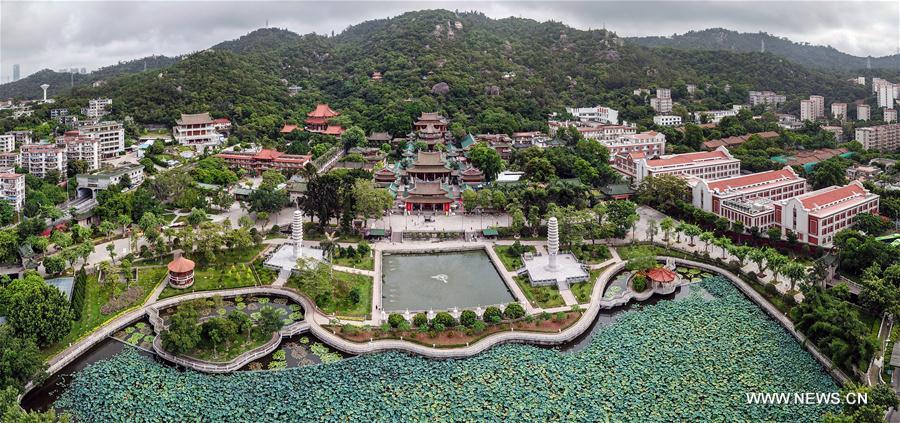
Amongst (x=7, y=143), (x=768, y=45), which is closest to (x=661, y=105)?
(x=7, y=143)

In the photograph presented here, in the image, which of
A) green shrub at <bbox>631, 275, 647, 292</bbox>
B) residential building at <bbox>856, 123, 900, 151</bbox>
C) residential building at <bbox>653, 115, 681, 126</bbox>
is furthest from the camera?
residential building at <bbox>653, 115, 681, 126</bbox>

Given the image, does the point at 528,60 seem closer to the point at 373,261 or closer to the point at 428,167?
the point at 428,167

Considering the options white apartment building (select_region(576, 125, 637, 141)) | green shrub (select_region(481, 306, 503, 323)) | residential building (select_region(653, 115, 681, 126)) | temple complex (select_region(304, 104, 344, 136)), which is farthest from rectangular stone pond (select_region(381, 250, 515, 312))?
residential building (select_region(653, 115, 681, 126))

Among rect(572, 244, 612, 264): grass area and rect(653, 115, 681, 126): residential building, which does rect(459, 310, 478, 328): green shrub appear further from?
rect(653, 115, 681, 126): residential building

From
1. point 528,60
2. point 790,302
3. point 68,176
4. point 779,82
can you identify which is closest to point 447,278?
point 790,302

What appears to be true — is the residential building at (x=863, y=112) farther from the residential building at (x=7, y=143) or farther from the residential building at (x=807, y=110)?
the residential building at (x=7, y=143)

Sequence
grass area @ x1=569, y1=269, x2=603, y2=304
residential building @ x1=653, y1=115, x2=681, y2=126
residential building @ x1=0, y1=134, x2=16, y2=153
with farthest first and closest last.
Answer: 1. residential building @ x1=653, y1=115, x2=681, y2=126
2. residential building @ x1=0, y1=134, x2=16, y2=153
3. grass area @ x1=569, y1=269, x2=603, y2=304
